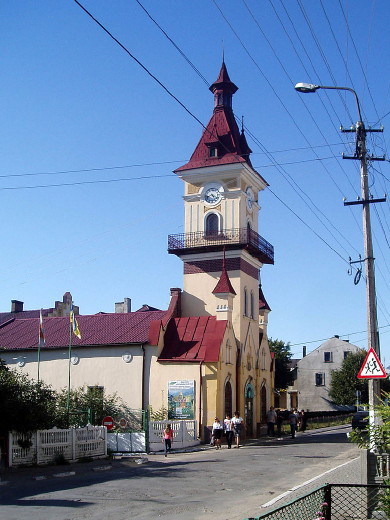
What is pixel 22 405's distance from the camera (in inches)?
778

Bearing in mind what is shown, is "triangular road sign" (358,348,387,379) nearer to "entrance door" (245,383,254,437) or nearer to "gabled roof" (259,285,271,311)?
"entrance door" (245,383,254,437)

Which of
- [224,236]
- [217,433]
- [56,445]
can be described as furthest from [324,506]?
[224,236]

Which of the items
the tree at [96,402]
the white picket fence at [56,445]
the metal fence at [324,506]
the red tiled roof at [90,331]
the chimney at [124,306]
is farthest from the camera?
the chimney at [124,306]

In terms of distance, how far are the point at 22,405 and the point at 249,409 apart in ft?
68.8

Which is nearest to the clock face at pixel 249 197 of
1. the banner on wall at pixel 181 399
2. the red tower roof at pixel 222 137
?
the red tower roof at pixel 222 137

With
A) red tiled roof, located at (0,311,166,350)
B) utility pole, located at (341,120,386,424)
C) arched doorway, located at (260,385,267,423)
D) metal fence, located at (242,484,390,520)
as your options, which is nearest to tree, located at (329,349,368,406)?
arched doorway, located at (260,385,267,423)

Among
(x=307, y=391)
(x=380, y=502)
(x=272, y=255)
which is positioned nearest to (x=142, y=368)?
(x=272, y=255)

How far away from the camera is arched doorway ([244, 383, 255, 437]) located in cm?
3789

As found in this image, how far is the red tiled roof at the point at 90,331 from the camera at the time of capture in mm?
36562

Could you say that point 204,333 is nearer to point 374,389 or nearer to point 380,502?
point 374,389

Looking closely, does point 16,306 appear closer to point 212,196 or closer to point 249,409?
point 212,196

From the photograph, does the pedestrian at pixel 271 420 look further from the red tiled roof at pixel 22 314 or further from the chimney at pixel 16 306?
the chimney at pixel 16 306

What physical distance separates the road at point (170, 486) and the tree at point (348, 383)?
4271 centimetres

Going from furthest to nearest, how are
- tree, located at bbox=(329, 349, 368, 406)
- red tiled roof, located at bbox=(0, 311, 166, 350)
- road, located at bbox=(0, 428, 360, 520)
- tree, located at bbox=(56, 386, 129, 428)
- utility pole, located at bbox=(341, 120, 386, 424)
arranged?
tree, located at bbox=(329, 349, 368, 406) < red tiled roof, located at bbox=(0, 311, 166, 350) < tree, located at bbox=(56, 386, 129, 428) < utility pole, located at bbox=(341, 120, 386, 424) < road, located at bbox=(0, 428, 360, 520)
